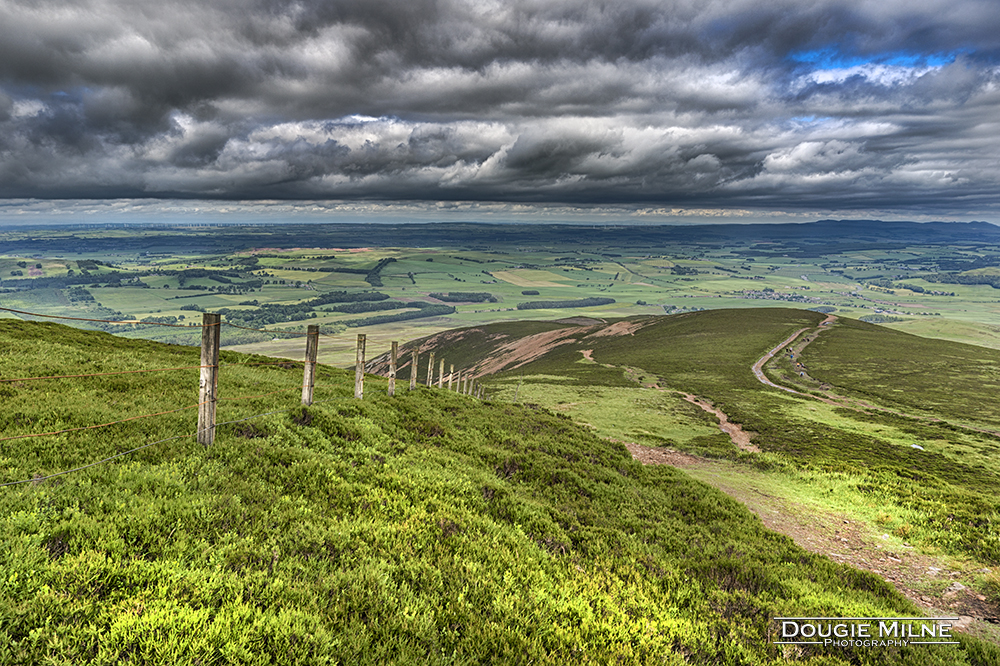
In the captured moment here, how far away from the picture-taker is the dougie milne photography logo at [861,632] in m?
10.4

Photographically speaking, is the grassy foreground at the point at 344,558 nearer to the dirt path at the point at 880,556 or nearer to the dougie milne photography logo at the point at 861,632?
the dougie milne photography logo at the point at 861,632

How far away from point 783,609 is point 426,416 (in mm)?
15661

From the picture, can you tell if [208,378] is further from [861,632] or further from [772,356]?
[772,356]

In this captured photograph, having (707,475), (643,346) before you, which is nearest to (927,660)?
(707,475)

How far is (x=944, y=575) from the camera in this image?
15156 millimetres

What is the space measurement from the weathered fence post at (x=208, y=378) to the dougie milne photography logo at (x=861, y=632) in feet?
48.6

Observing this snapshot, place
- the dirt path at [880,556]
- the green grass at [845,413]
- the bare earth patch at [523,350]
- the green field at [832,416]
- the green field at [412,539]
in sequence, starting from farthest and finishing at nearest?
the bare earth patch at [523,350] < the green grass at [845,413] < the green field at [832,416] < the dirt path at [880,556] < the green field at [412,539]

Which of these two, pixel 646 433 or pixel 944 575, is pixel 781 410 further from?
pixel 944 575

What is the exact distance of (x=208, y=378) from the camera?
12.3m

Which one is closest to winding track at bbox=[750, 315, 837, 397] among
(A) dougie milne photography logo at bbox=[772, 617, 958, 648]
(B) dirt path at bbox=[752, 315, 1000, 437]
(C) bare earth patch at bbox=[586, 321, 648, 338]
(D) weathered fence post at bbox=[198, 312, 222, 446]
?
(B) dirt path at bbox=[752, 315, 1000, 437]

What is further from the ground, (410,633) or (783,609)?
(410,633)

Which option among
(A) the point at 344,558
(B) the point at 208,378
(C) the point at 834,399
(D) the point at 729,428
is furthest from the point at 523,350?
(A) the point at 344,558

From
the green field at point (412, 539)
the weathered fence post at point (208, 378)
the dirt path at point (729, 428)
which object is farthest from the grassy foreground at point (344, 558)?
the dirt path at point (729, 428)

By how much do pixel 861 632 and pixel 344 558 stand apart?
39.1 ft
